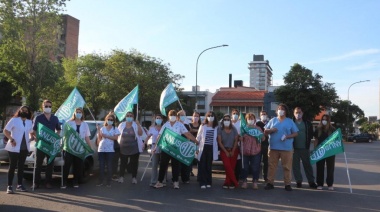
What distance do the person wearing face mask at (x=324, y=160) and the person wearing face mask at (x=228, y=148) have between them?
2.07m

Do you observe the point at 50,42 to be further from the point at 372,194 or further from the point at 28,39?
the point at 372,194

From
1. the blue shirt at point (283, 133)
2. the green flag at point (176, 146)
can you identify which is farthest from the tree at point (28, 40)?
the blue shirt at point (283, 133)

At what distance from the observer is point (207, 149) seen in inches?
391

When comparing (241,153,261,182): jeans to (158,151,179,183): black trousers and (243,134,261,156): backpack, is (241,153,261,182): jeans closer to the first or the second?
(243,134,261,156): backpack

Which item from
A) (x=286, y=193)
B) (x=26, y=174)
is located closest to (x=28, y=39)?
(x=26, y=174)

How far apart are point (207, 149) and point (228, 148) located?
52cm

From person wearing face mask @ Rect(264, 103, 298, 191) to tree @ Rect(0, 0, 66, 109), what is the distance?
24.4 metres

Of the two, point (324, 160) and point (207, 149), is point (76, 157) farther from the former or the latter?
point (324, 160)

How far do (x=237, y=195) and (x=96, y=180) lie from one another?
4259mm

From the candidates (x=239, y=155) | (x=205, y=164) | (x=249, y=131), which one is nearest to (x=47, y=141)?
(x=205, y=164)

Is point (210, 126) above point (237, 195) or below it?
above

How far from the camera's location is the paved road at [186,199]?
24.9 ft

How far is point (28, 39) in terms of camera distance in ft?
99.4

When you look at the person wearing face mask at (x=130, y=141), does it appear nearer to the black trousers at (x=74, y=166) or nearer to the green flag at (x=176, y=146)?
the green flag at (x=176, y=146)
